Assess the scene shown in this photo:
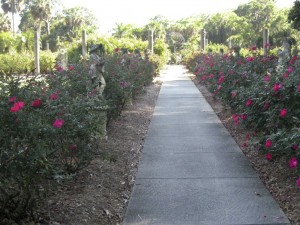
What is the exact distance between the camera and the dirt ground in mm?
4332

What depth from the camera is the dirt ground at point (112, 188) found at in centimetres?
433

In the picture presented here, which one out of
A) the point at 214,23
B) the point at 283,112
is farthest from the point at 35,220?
the point at 214,23

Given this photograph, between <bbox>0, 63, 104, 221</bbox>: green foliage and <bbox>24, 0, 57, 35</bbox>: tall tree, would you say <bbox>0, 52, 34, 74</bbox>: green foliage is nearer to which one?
<bbox>0, 63, 104, 221</bbox>: green foliage

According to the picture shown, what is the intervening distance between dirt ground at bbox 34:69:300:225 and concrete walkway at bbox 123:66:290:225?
0.13 meters

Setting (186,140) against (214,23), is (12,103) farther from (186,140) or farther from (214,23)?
(214,23)

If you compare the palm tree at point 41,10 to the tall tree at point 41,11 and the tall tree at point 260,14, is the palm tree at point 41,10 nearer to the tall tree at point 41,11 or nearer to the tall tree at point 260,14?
the tall tree at point 41,11

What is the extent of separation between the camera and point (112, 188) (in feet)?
17.3

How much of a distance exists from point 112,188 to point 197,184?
1.02m

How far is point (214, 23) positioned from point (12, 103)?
59.6 metres

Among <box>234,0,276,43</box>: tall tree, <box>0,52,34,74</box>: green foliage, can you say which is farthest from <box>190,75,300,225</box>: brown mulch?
<box>234,0,276,43</box>: tall tree

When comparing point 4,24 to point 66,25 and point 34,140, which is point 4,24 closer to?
point 66,25

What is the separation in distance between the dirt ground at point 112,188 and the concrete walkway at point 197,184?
131 millimetres

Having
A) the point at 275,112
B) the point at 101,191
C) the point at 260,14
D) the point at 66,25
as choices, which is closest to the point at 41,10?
the point at 66,25

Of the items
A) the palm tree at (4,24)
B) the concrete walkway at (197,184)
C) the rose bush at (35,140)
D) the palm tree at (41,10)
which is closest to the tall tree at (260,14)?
the palm tree at (4,24)
